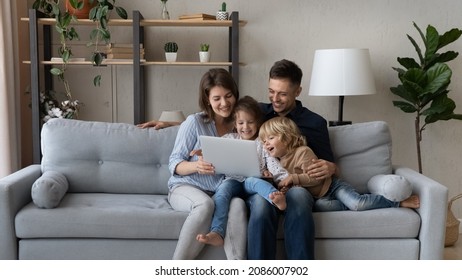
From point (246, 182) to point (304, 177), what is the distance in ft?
0.90

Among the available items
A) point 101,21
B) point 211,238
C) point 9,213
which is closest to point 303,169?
point 211,238

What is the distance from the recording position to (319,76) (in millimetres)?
3953

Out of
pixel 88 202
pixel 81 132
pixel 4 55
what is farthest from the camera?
pixel 4 55

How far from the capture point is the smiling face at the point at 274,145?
286cm

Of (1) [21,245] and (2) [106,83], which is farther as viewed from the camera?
(2) [106,83]

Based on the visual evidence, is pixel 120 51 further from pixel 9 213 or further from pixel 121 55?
pixel 9 213

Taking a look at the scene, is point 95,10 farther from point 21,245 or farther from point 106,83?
point 21,245

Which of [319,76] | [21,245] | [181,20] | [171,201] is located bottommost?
[21,245]

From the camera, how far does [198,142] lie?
2982mm

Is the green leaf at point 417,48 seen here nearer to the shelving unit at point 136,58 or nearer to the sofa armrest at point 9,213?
the shelving unit at point 136,58

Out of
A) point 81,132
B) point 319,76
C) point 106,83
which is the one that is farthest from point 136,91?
point 319,76

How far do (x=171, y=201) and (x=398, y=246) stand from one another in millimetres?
1079

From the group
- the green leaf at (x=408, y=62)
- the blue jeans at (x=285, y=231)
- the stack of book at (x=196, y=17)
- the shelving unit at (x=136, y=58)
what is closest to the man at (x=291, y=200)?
the blue jeans at (x=285, y=231)

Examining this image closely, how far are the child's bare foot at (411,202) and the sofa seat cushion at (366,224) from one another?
0.06 metres
